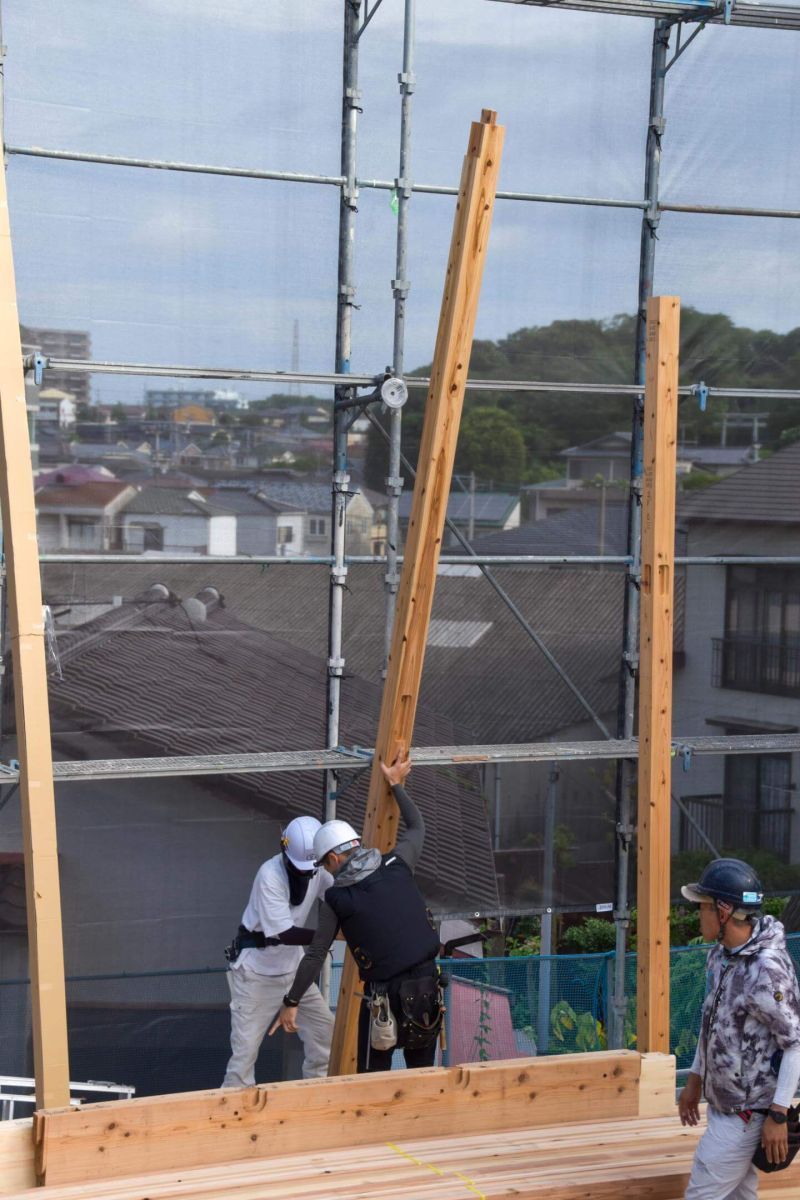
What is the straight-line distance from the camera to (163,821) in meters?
7.65

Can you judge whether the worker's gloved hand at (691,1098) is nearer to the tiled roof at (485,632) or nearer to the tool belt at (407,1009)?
the tool belt at (407,1009)

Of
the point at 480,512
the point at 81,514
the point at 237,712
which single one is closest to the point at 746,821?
the point at 480,512

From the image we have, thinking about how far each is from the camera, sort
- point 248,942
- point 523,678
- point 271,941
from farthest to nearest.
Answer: point 523,678
point 248,942
point 271,941

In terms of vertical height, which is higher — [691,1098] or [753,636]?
[753,636]

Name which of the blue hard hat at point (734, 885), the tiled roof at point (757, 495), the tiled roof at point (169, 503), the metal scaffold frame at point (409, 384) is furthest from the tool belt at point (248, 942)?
the tiled roof at point (757, 495)

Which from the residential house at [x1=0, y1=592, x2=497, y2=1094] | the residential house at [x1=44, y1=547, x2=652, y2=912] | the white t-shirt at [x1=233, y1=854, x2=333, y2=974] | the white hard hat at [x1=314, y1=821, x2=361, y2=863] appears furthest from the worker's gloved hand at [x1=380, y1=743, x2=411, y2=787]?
the residential house at [x1=44, y1=547, x2=652, y2=912]

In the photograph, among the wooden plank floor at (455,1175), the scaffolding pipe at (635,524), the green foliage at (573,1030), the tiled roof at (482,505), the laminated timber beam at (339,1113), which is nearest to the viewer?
the wooden plank floor at (455,1175)

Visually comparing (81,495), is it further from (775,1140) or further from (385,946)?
→ (775,1140)

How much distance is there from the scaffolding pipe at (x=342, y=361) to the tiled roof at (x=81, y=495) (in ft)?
3.74

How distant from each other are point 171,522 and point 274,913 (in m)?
2.18

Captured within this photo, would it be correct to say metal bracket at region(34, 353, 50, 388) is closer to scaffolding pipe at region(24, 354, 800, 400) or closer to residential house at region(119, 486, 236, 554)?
scaffolding pipe at region(24, 354, 800, 400)

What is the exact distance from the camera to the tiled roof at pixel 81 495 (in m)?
7.31

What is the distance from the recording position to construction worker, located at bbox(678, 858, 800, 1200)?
4312 millimetres

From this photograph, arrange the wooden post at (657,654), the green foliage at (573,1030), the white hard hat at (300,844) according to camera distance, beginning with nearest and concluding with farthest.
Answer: the wooden post at (657,654)
the white hard hat at (300,844)
the green foliage at (573,1030)
